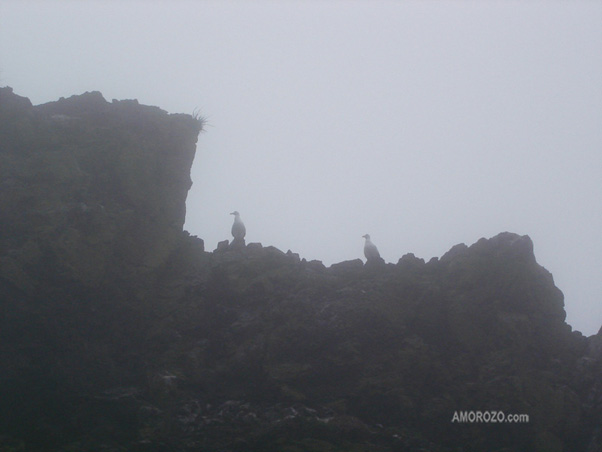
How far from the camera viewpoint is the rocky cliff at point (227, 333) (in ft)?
55.8

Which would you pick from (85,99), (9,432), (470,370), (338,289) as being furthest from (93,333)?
(470,370)

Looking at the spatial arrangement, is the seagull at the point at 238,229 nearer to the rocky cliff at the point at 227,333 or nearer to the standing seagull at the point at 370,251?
the rocky cliff at the point at 227,333

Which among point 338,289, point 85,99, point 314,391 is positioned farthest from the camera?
point 85,99

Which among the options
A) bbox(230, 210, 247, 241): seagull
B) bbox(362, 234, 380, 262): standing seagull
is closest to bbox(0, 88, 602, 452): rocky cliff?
bbox(362, 234, 380, 262): standing seagull

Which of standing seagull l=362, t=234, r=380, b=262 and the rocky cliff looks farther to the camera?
standing seagull l=362, t=234, r=380, b=262

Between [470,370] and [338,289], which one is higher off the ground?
[338,289]

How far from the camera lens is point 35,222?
19453 mm

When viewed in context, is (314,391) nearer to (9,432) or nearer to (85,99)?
(9,432)

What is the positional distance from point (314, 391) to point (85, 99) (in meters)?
15.0

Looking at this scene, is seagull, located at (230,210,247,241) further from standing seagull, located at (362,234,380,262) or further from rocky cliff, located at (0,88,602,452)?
standing seagull, located at (362,234,380,262)

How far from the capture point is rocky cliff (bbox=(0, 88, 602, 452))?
55.8ft

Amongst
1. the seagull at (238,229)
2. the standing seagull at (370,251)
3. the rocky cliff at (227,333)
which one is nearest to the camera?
the rocky cliff at (227,333)

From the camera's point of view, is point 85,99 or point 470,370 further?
point 85,99

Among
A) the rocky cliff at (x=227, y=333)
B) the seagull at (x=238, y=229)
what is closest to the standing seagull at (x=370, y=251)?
the rocky cliff at (x=227, y=333)
